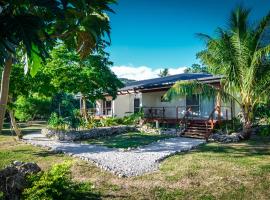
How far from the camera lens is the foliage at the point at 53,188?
5781mm

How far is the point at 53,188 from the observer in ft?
19.8

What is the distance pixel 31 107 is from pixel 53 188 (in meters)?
34.0

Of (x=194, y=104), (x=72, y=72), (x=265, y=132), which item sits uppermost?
(x=72, y=72)

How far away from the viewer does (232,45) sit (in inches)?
557

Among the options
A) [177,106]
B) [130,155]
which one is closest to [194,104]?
[177,106]

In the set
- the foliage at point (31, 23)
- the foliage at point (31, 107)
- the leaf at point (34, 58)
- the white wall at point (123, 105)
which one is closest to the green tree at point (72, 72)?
the white wall at point (123, 105)

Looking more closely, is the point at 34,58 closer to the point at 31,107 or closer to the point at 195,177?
the point at 195,177

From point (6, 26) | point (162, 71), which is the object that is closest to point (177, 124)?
point (6, 26)

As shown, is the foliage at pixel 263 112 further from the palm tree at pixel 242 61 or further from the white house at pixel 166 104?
the palm tree at pixel 242 61

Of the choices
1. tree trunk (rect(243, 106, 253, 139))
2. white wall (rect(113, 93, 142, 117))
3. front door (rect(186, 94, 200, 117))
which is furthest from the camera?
white wall (rect(113, 93, 142, 117))

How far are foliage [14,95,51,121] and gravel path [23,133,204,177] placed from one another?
64.4ft

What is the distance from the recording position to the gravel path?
9.88 metres

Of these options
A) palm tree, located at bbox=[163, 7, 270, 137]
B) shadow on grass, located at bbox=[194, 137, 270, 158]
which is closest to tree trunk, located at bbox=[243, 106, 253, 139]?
palm tree, located at bbox=[163, 7, 270, 137]

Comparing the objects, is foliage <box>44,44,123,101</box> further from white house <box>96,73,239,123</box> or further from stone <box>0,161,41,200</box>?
stone <box>0,161,41,200</box>
